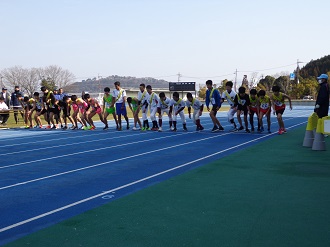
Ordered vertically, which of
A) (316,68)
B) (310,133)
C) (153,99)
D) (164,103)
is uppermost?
(316,68)

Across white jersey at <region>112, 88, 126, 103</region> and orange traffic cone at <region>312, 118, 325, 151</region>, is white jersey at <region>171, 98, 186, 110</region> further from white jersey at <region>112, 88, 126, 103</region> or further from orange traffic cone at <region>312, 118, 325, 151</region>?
orange traffic cone at <region>312, 118, 325, 151</region>

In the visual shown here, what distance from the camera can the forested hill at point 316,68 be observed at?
308 feet

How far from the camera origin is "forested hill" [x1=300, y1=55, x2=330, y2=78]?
9388 centimetres

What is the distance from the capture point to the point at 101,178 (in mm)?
7496

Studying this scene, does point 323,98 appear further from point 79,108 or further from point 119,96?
point 79,108

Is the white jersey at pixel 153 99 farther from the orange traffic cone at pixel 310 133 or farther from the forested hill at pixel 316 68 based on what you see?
the forested hill at pixel 316 68

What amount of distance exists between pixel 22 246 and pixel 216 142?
9278 millimetres

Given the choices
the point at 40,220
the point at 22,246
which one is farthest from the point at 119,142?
the point at 22,246

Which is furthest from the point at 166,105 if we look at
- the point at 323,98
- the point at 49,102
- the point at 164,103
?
the point at 323,98

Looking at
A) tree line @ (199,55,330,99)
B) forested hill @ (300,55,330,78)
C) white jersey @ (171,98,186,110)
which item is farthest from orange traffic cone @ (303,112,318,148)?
forested hill @ (300,55,330,78)

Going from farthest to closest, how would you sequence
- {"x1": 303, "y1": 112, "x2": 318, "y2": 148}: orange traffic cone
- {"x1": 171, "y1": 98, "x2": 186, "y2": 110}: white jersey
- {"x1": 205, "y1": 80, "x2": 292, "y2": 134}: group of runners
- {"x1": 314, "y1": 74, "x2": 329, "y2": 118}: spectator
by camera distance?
{"x1": 171, "y1": 98, "x2": 186, "y2": 110}: white jersey
{"x1": 205, "y1": 80, "x2": 292, "y2": 134}: group of runners
{"x1": 303, "y1": 112, "x2": 318, "y2": 148}: orange traffic cone
{"x1": 314, "y1": 74, "x2": 329, "y2": 118}: spectator

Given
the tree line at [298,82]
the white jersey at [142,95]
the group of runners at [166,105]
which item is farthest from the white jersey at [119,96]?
the tree line at [298,82]

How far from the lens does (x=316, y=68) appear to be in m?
95.2

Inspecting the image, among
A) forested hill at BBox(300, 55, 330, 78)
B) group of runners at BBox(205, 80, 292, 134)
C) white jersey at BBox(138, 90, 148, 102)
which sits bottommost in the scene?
group of runners at BBox(205, 80, 292, 134)
